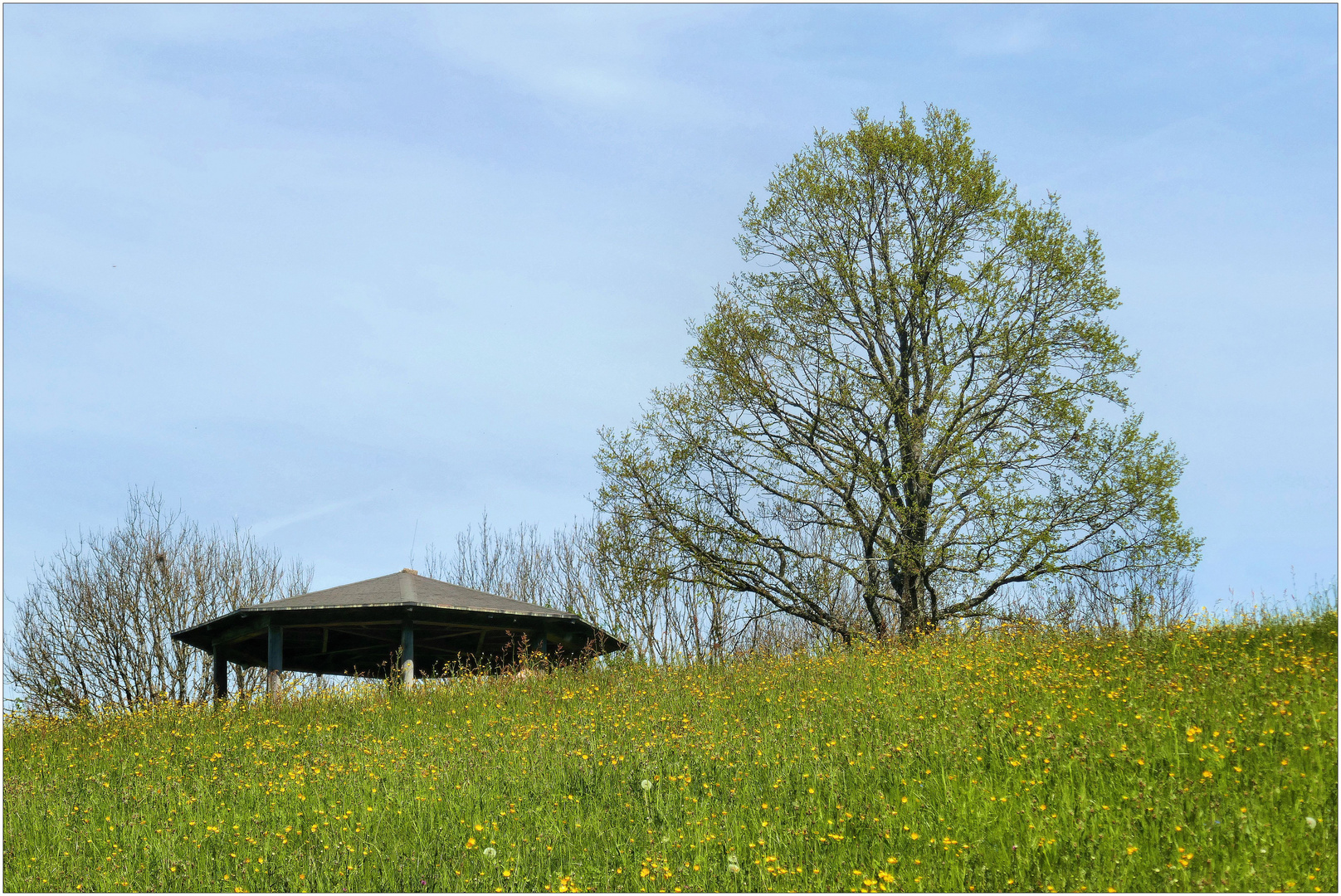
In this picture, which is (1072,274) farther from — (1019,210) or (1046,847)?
(1046,847)

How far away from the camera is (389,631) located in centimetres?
1811

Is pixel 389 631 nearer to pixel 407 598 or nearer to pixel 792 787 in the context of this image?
pixel 407 598

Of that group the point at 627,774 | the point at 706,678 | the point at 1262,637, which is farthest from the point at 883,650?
the point at 627,774

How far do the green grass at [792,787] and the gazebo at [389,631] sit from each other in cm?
378

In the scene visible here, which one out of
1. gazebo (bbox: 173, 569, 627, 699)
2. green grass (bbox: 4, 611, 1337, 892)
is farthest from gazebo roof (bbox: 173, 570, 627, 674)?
green grass (bbox: 4, 611, 1337, 892)

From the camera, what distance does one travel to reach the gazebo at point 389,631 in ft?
52.8

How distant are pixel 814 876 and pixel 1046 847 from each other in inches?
61.0

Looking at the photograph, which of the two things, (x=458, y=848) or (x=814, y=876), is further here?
(x=458, y=848)

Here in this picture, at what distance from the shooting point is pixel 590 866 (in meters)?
7.18

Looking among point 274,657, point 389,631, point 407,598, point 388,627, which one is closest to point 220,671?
point 274,657

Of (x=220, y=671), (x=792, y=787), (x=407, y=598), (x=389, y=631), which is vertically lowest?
(x=792, y=787)

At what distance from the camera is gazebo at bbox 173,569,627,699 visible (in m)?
16.1

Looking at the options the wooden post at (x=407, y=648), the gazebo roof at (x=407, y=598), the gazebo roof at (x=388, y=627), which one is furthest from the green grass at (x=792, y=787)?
the gazebo roof at (x=388, y=627)

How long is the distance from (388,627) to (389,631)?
641mm
